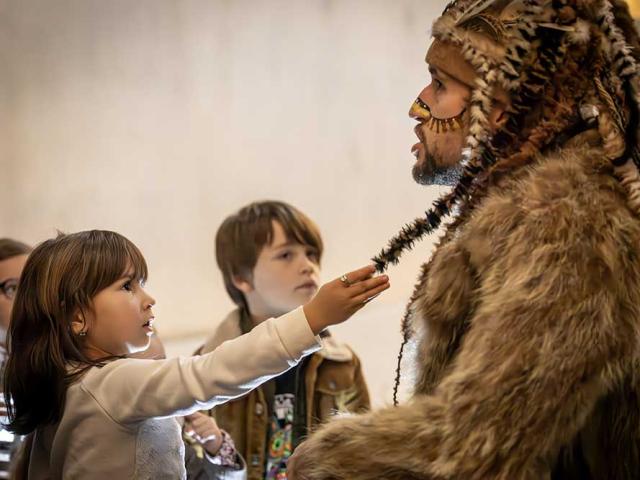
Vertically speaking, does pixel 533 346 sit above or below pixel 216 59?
below

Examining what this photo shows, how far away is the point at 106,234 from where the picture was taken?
2.05 meters

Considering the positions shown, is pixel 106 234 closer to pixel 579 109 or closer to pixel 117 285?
pixel 117 285

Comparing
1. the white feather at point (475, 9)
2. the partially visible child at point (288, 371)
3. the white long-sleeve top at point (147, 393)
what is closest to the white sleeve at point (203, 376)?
the white long-sleeve top at point (147, 393)

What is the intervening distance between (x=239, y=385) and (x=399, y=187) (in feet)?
9.12

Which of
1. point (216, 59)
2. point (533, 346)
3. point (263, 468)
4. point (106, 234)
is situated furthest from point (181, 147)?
point (533, 346)

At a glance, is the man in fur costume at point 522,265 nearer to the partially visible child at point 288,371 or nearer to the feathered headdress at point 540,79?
the feathered headdress at point 540,79

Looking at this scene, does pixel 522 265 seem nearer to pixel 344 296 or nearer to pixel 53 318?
pixel 344 296

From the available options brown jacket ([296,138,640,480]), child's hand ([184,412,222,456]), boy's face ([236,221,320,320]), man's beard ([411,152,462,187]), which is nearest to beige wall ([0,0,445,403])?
boy's face ([236,221,320,320])

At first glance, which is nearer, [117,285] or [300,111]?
[117,285]

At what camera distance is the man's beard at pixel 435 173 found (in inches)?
78.0

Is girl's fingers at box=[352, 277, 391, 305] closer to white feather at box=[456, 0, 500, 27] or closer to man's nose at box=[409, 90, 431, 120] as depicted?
man's nose at box=[409, 90, 431, 120]

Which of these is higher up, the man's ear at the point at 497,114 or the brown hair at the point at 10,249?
the brown hair at the point at 10,249

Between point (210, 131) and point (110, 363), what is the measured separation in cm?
261

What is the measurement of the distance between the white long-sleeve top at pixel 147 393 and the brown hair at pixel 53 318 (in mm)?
50
